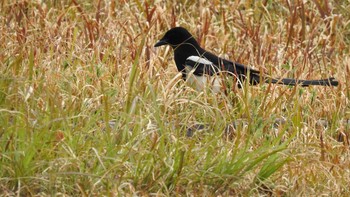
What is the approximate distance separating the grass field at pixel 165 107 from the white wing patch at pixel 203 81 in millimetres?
109

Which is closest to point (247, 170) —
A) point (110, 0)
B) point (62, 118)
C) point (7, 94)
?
point (62, 118)

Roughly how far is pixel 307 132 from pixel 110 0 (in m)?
3.18

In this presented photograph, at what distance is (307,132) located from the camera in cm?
550

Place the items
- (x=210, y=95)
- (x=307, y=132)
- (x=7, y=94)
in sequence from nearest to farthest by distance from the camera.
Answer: (x=7, y=94) → (x=307, y=132) → (x=210, y=95)

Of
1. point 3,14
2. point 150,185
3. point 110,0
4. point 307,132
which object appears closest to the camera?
point 150,185

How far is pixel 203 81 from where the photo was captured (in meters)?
6.57

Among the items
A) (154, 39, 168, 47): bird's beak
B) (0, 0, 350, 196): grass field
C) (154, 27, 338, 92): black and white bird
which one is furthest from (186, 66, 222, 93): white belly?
(154, 39, 168, 47): bird's beak

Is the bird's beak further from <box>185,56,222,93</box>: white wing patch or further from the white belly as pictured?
the white belly

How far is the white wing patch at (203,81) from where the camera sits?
6.12 metres

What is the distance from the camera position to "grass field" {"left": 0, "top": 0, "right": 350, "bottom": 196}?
4.36m

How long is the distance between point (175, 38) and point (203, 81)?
65 cm

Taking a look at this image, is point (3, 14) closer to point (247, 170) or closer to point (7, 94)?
point (7, 94)

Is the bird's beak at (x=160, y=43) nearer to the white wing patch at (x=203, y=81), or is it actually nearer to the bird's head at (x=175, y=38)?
the bird's head at (x=175, y=38)

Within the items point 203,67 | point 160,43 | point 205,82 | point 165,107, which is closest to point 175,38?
point 160,43
